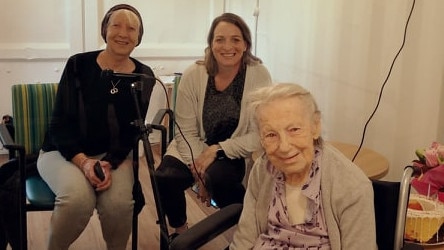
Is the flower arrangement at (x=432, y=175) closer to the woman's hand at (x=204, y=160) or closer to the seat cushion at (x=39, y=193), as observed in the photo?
the woman's hand at (x=204, y=160)

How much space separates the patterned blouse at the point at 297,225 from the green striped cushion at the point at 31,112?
1.25m

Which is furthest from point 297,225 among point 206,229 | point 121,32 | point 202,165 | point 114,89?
point 121,32

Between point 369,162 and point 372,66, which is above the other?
point 372,66

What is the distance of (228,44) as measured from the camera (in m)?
2.37

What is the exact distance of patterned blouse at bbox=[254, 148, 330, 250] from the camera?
139cm

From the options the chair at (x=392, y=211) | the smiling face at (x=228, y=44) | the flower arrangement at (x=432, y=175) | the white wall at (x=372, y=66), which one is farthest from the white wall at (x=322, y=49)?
the chair at (x=392, y=211)

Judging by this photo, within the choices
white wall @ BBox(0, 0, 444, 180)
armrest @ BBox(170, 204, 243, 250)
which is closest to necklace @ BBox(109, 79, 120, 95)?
armrest @ BBox(170, 204, 243, 250)

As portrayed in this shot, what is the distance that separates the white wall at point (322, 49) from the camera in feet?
7.62

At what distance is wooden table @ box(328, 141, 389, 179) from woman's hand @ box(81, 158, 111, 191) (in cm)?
101

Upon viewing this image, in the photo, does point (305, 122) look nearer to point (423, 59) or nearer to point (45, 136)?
point (423, 59)

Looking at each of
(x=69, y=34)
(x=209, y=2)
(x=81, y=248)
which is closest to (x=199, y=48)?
(x=209, y=2)

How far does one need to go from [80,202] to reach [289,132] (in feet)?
3.38

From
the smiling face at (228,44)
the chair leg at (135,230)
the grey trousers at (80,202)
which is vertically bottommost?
the chair leg at (135,230)

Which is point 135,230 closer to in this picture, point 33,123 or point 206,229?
point 33,123
